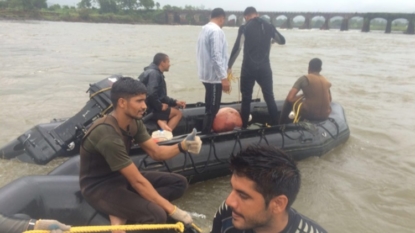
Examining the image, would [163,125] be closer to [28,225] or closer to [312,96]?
[312,96]

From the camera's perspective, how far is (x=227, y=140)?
191 inches

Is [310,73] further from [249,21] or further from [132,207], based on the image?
[132,207]

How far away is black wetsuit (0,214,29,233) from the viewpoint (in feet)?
7.87

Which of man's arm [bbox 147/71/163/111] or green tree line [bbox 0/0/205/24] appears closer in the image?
man's arm [bbox 147/71/163/111]

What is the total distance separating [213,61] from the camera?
16.2 ft

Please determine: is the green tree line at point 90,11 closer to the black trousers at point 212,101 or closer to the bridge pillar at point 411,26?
the bridge pillar at point 411,26

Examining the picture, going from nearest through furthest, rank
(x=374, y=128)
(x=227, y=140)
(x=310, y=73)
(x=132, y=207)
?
(x=132, y=207) → (x=227, y=140) → (x=310, y=73) → (x=374, y=128)

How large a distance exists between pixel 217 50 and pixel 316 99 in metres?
1.84

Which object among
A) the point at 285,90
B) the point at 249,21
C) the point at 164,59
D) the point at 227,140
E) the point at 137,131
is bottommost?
the point at 285,90

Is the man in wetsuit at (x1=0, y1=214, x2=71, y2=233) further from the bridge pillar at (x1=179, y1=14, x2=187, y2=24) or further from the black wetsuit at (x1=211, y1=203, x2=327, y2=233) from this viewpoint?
the bridge pillar at (x1=179, y1=14, x2=187, y2=24)

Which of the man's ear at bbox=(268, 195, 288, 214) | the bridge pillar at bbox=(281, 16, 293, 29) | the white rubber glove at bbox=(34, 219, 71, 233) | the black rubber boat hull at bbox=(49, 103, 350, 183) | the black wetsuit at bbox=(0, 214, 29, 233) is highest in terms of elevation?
the man's ear at bbox=(268, 195, 288, 214)

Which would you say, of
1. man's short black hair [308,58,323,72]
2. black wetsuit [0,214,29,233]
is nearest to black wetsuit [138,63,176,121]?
man's short black hair [308,58,323,72]

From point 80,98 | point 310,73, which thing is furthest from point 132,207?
point 80,98

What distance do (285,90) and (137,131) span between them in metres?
9.22
